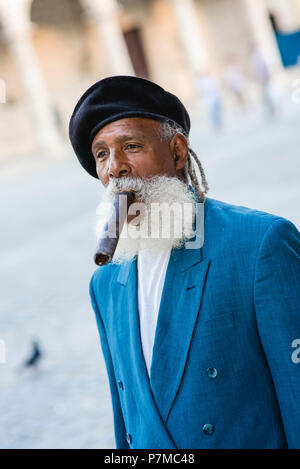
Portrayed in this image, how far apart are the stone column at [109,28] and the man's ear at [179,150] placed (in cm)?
2058

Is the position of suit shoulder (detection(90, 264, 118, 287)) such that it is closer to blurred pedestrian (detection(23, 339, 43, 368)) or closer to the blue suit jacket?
the blue suit jacket

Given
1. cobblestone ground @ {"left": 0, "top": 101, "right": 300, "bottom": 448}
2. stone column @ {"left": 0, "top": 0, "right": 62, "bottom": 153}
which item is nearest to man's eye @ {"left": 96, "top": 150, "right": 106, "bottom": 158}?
cobblestone ground @ {"left": 0, "top": 101, "right": 300, "bottom": 448}

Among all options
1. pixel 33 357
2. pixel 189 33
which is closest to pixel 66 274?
pixel 33 357

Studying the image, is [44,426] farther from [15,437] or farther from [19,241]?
[19,241]

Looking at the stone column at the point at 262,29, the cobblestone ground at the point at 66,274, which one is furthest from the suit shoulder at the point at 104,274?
the stone column at the point at 262,29

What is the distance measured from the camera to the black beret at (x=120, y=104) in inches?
63.3

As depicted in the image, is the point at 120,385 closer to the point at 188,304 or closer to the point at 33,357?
the point at 188,304

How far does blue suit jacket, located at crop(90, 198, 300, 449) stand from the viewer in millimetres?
1395

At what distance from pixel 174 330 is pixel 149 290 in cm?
20

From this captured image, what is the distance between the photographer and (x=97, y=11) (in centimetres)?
2141

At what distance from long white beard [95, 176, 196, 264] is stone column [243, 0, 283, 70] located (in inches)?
910

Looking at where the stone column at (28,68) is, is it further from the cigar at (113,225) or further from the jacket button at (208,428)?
the jacket button at (208,428)
